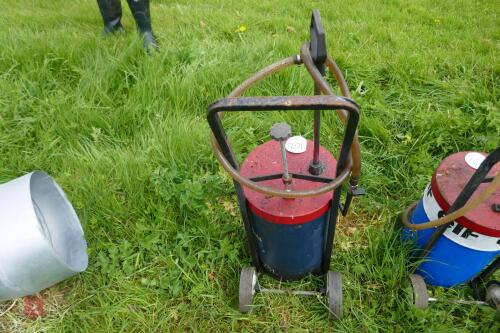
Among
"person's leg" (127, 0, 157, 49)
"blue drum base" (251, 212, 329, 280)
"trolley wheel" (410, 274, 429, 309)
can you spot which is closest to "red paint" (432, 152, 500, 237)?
"trolley wheel" (410, 274, 429, 309)

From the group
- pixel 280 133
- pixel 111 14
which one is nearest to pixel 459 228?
pixel 280 133

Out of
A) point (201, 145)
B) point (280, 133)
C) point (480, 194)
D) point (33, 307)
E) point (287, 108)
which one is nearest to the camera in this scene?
point (287, 108)

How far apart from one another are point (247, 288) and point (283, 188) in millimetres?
555

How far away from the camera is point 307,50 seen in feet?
4.10

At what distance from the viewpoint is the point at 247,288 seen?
174 centimetres

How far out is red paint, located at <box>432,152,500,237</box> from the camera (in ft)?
4.80

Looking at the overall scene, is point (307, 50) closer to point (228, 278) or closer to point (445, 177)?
point (445, 177)

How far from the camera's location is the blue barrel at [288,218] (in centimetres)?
149

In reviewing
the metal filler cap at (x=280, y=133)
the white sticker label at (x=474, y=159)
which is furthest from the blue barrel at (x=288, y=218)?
the white sticker label at (x=474, y=159)

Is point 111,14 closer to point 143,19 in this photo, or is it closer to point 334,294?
point 143,19

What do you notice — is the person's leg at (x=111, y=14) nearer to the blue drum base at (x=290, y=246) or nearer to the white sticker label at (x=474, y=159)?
the blue drum base at (x=290, y=246)

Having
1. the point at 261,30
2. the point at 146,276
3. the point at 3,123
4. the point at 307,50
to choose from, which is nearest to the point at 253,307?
the point at 146,276

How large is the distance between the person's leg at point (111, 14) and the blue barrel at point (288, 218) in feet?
8.36

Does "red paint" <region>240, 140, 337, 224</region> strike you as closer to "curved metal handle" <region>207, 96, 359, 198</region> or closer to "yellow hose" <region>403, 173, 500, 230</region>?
"curved metal handle" <region>207, 96, 359, 198</region>
